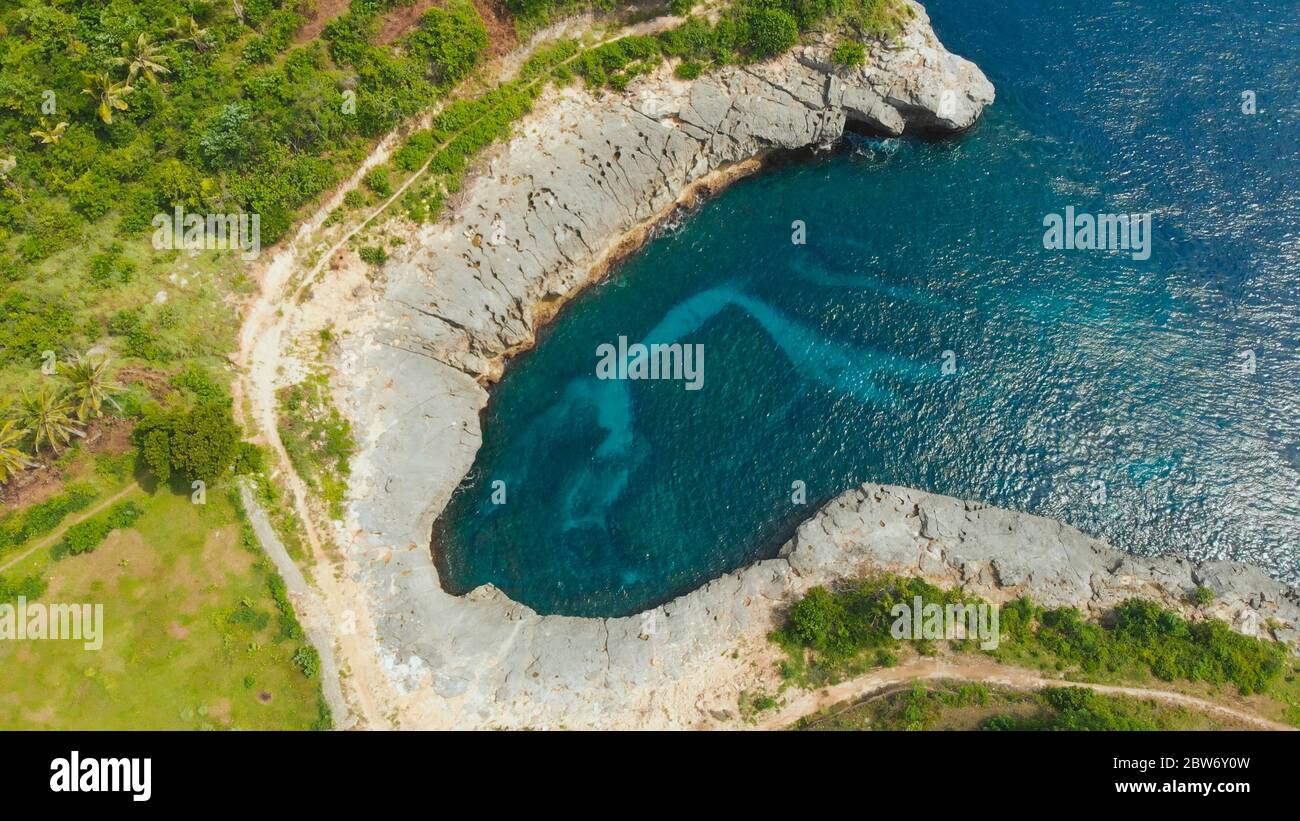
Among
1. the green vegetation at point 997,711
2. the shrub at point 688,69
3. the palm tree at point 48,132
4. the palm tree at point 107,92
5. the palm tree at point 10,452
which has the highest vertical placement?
the shrub at point 688,69

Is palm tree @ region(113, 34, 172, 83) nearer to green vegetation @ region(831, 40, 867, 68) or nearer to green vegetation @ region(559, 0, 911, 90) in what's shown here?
green vegetation @ region(559, 0, 911, 90)

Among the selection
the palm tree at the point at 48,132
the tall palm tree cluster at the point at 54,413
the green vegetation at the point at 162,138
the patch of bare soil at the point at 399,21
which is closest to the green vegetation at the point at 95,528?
the tall palm tree cluster at the point at 54,413

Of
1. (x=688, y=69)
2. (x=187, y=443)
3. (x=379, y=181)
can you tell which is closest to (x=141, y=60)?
(x=379, y=181)

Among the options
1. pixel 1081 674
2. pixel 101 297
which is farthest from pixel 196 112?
pixel 1081 674

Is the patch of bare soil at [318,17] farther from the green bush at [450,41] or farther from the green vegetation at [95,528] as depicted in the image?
the green vegetation at [95,528]

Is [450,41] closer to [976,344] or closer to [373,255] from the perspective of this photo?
[373,255]

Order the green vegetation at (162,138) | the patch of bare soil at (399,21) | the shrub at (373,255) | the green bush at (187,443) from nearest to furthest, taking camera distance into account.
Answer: the green bush at (187,443) → the green vegetation at (162,138) → the shrub at (373,255) → the patch of bare soil at (399,21)
